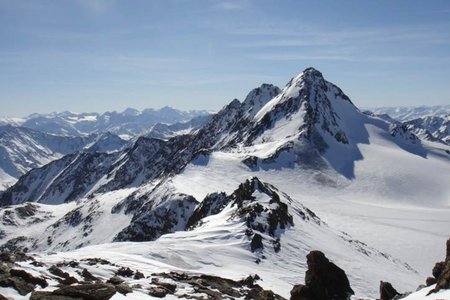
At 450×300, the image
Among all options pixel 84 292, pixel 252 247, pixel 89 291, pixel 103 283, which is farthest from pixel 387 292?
pixel 84 292

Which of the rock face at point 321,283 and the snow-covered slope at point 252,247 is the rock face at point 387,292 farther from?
the snow-covered slope at point 252,247

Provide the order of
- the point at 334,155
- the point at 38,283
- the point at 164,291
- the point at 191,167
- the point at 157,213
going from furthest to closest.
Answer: the point at 334,155, the point at 191,167, the point at 157,213, the point at 164,291, the point at 38,283

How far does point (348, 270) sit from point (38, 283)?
3688 centimetres

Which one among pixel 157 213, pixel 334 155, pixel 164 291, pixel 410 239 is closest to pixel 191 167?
pixel 157 213

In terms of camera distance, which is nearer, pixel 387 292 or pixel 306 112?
pixel 387 292

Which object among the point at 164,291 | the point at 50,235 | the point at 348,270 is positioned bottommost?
the point at 50,235

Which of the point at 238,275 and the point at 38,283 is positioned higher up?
the point at 38,283

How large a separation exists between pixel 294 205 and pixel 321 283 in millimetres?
42363

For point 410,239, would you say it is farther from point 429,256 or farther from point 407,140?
point 407,140

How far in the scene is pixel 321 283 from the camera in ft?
103

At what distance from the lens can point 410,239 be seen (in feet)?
271

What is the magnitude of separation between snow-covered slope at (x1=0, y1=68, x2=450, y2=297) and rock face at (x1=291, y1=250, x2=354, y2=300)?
5567mm

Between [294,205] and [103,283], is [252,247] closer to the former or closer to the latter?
[103,283]

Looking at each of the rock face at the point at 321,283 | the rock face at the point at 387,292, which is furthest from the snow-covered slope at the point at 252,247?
the rock face at the point at 387,292
